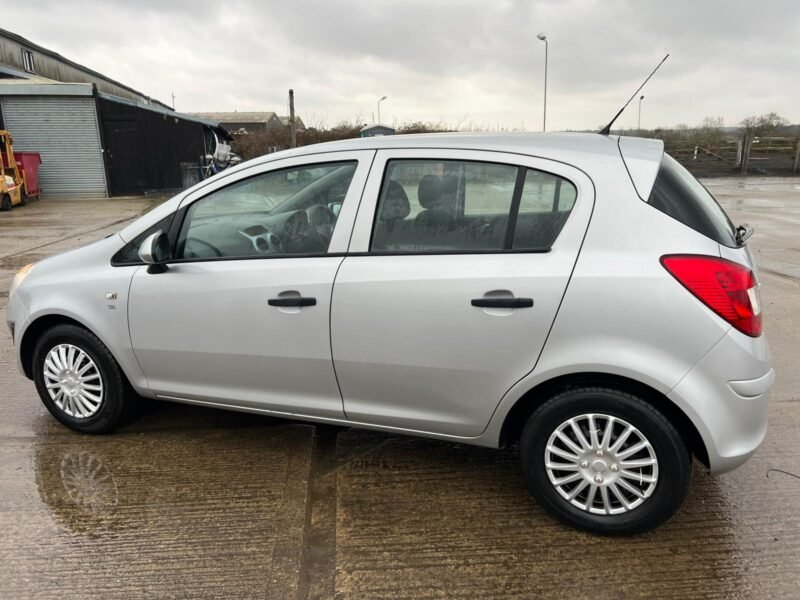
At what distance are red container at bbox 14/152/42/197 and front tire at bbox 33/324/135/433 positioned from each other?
56.8 ft

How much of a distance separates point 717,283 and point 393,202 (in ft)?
4.51

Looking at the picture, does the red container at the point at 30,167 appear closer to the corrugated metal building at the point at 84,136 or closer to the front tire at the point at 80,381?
the corrugated metal building at the point at 84,136

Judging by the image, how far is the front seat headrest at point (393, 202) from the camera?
109 inches

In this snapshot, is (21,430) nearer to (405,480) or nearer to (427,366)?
(405,480)

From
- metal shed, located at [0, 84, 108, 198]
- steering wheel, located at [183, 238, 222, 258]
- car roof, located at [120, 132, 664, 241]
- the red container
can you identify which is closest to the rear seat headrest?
car roof, located at [120, 132, 664, 241]

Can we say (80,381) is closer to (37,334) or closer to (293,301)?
(37,334)

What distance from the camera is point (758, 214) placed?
44.3 ft

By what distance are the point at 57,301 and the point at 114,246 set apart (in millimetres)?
453

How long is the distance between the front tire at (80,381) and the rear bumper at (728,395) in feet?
9.41

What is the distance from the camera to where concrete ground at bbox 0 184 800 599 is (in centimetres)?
234

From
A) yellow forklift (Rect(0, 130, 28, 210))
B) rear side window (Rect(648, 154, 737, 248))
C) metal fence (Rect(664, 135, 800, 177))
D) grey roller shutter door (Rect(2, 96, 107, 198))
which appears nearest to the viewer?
rear side window (Rect(648, 154, 737, 248))

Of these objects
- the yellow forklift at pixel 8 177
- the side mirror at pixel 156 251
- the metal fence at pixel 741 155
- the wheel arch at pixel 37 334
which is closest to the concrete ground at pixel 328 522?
the wheel arch at pixel 37 334

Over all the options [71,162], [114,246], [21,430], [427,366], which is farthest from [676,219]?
[71,162]

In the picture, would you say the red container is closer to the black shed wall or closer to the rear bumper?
the black shed wall
